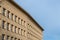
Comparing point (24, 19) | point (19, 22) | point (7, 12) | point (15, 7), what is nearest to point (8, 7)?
point (7, 12)

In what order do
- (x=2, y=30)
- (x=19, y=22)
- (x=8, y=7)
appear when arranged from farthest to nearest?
(x=19, y=22)
(x=8, y=7)
(x=2, y=30)

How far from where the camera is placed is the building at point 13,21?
248 feet

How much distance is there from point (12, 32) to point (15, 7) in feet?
25.5

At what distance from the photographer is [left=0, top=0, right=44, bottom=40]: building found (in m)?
75.7

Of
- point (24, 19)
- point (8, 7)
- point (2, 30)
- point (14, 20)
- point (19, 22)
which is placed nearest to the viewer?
point (2, 30)

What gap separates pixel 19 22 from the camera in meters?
93.6

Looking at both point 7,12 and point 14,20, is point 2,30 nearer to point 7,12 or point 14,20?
point 7,12

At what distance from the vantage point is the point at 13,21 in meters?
85.7

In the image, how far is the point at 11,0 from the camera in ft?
262

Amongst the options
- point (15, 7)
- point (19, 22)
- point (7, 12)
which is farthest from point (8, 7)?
point (19, 22)

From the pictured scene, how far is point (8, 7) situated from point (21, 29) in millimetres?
18380

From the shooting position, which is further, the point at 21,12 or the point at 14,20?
the point at 21,12

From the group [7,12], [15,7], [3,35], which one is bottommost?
[3,35]

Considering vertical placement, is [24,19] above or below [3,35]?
above
